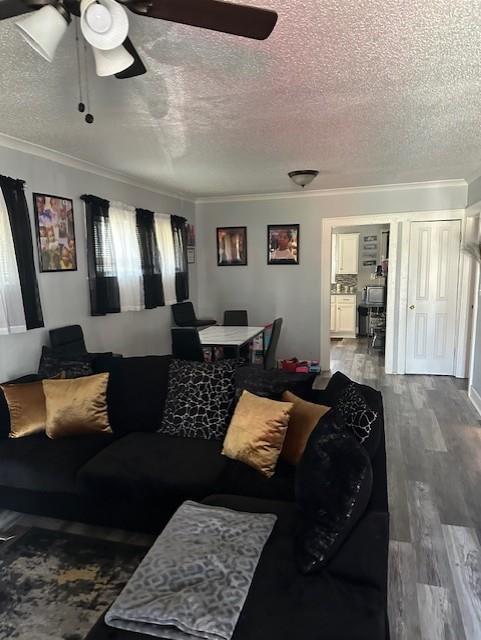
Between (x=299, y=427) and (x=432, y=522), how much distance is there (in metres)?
1.07

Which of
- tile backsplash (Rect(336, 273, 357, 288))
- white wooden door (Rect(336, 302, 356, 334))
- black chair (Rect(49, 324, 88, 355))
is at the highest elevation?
tile backsplash (Rect(336, 273, 357, 288))

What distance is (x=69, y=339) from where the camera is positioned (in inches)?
158

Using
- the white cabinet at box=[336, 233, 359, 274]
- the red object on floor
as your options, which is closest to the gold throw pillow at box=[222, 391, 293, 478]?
the red object on floor

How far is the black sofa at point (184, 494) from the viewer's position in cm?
136

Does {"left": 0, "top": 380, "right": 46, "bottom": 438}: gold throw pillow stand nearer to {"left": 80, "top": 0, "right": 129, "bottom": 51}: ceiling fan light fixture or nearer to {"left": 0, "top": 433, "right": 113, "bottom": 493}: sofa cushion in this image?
{"left": 0, "top": 433, "right": 113, "bottom": 493}: sofa cushion

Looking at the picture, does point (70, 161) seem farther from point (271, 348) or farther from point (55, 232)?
point (271, 348)

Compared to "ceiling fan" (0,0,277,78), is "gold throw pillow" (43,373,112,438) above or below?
below

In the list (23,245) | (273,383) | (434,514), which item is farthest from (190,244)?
(434,514)

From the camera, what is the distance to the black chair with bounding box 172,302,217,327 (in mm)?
6059

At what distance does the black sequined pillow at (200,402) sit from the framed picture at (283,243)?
3649mm

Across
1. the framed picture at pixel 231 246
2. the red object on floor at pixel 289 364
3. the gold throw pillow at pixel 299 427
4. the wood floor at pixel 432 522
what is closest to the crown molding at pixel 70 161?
the framed picture at pixel 231 246

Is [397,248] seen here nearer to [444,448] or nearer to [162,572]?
[444,448]

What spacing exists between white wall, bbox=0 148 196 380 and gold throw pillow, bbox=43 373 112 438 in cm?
85

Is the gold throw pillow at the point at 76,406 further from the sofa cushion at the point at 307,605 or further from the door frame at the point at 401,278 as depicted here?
the door frame at the point at 401,278
